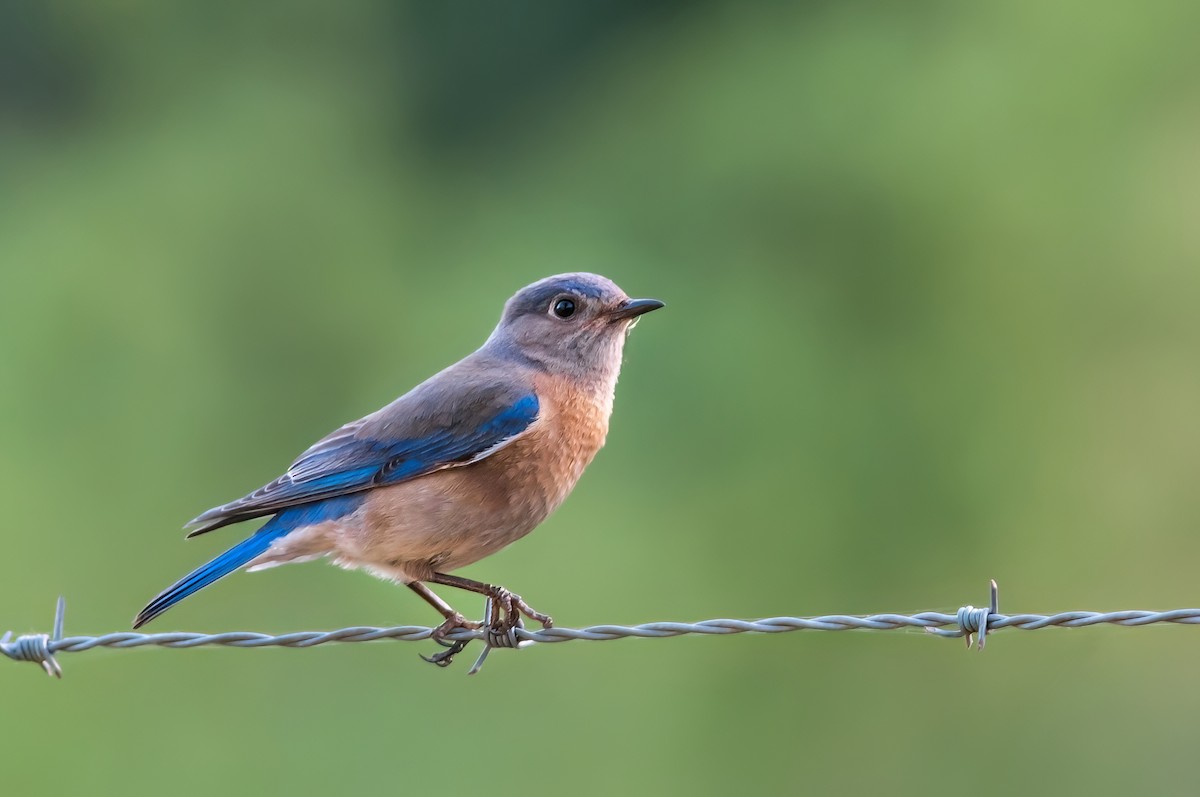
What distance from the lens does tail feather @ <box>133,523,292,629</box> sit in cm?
429

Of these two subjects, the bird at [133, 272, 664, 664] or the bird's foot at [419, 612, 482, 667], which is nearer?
the bird's foot at [419, 612, 482, 667]

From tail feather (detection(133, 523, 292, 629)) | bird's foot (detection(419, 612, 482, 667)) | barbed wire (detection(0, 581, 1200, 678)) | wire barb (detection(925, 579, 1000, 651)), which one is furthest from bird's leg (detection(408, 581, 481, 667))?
wire barb (detection(925, 579, 1000, 651))

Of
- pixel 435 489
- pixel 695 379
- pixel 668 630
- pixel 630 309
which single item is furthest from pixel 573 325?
pixel 695 379

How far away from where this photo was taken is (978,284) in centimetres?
1031

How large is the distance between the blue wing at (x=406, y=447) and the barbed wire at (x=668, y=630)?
0.77 meters

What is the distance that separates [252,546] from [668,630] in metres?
1.61

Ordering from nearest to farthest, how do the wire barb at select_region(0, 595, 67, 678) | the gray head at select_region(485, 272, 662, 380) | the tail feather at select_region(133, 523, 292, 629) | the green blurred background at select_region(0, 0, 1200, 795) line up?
the wire barb at select_region(0, 595, 67, 678), the tail feather at select_region(133, 523, 292, 629), the gray head at select_region(485, 272, 662, 380), the green blurred background at select_region(0, 0, 1200, 795)

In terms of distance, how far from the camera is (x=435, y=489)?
15.1 ft

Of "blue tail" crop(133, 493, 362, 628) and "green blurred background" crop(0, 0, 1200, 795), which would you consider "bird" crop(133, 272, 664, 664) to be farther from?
"green blurred background" crop(0, 0, 1200, 795)

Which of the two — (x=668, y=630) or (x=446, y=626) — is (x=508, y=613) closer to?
(x=446, y=626)

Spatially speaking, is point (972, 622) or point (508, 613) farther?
point (508, 613)

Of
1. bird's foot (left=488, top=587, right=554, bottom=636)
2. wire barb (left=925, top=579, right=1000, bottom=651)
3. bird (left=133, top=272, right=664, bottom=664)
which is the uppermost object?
bird (left=133, top=272, right=664, bottom=664)

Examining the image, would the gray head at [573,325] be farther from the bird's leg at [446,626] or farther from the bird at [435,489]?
the bird's leg at [446,626]

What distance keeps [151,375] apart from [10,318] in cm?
106
